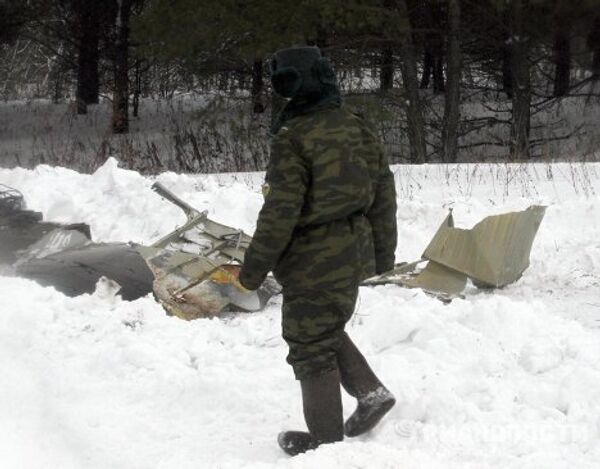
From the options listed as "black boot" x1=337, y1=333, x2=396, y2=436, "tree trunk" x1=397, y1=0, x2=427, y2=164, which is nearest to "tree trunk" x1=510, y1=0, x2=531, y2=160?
"tree trunk" x1=397, y1=0, x2=427, y2=164

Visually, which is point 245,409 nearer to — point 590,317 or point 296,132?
point 296,132

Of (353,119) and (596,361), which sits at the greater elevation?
(353,119)

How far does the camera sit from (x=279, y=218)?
2920 mm

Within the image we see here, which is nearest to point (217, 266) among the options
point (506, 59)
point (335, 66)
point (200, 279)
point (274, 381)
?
point (200, 279)

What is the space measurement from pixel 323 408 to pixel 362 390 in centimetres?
25

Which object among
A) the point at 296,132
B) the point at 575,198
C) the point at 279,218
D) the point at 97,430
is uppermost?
the point at 296,132

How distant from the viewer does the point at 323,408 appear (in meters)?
3.17

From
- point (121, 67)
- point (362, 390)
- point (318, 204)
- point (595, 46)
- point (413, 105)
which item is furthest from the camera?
point (121, 67)

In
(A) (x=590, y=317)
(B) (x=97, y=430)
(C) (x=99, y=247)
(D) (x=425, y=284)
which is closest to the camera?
(B) (x=97, y=430)

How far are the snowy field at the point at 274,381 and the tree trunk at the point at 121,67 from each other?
15.6 metres

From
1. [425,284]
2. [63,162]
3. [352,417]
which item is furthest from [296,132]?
[63,162]

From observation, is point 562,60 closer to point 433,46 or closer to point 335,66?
point 433,46

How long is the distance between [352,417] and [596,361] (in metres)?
1.41

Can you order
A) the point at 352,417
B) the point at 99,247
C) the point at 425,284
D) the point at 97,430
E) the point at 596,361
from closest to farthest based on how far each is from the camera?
the point at 352,417 → the point at 97,430 → the point at 596,361 → the point at 425,284 → the point at 99,247
